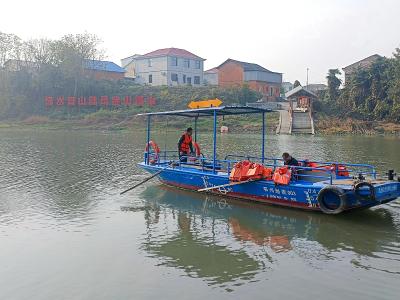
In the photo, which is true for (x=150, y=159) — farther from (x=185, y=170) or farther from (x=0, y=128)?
(x=0, y=128)

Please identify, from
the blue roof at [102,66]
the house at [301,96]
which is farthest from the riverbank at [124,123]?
the blue roof at [102,66]

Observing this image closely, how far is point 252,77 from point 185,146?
58605mm

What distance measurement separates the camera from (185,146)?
1672 centimetres

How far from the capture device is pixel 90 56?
2731 inches

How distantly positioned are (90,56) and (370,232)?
6475 cm

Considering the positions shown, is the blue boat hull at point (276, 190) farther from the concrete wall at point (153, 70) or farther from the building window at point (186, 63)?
the building window at point (186, 63)

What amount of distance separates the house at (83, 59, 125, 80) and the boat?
57.7 metres

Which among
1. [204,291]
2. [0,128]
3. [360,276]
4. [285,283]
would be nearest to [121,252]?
[204,291]

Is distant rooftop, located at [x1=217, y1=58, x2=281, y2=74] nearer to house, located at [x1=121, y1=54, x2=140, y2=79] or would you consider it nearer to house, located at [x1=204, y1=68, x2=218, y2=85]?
house, located at [x1=204, y1=68, x2=218, y2=85]

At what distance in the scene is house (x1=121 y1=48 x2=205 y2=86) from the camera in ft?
243

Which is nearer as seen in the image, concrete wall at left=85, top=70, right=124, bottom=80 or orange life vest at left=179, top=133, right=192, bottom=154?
orange life vest at left=179, top=133, right=192, bottom=154

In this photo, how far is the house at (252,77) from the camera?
240 ft

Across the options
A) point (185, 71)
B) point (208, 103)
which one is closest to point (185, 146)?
point (208, 103)

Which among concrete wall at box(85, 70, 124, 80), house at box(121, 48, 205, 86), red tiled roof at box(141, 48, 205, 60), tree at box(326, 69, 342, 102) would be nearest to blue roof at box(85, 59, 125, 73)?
concrete wall at box(85, 70, 124, 80)
